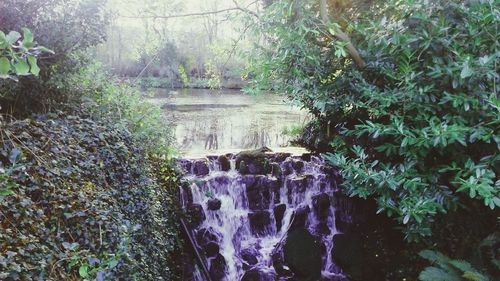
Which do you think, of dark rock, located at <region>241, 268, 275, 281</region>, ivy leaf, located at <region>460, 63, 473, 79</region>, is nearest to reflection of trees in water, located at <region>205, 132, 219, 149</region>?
dark rock, located at <region>241, 268, 275, 281</region>

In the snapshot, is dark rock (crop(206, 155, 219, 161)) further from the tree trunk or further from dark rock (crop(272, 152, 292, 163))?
the tree trunk

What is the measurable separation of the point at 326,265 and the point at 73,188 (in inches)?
197

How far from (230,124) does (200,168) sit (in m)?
6.06

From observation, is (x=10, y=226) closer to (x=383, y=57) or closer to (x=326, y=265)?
(x=383, y=57)

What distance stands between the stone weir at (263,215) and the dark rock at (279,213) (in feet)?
0.07

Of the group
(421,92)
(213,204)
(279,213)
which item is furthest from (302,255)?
(421,92)

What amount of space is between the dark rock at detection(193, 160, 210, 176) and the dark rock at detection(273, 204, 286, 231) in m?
1.68

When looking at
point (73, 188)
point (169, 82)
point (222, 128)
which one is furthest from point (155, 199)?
point (169, 82)

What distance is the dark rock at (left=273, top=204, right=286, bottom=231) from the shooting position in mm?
→ 6879

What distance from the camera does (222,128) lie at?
12.5 m

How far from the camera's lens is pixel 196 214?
21.2ft

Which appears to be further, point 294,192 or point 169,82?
point 169,82

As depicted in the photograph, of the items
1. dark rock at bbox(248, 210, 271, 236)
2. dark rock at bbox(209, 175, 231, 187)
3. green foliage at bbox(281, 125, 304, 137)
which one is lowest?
dark rock at bbox(248, 210, 271, 236)

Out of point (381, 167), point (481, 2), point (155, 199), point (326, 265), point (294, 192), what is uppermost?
point (481, 2)
